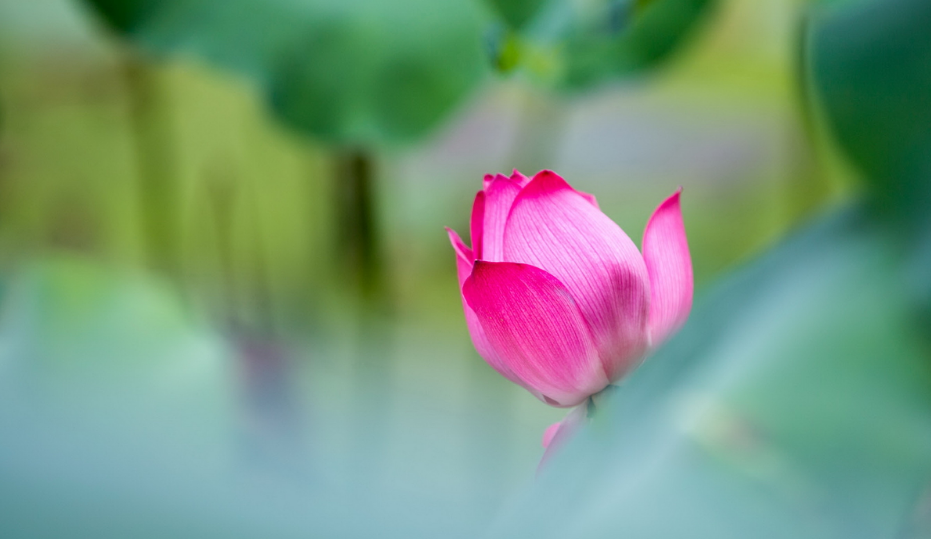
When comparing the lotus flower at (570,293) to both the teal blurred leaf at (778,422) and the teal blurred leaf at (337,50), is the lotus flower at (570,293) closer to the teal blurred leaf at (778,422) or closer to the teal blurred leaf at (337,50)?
the teal blurred leaf at (778,422)

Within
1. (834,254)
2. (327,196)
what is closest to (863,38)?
(834,254)

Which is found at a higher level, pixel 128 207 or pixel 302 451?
pixel 128 207

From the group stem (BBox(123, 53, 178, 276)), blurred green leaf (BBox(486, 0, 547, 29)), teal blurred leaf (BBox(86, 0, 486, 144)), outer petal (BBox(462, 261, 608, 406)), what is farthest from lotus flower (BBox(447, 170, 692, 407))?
stem (BBox(123, 53, 178, 276))

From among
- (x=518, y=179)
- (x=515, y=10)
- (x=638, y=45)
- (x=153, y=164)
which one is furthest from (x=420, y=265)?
(x=518, y=179)

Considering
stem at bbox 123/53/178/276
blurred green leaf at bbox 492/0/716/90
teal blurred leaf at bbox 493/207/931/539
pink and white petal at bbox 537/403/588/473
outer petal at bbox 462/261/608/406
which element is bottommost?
teal blurred leaf at bbox 493/207/931/539

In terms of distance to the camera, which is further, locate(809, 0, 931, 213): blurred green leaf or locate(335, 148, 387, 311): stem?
locate(335, 148, 387, 311): stem

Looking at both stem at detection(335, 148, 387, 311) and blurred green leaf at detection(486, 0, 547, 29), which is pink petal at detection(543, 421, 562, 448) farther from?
stem at detection(335, 148, 387, 311)

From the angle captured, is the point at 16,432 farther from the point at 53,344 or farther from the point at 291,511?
the point at 53,344

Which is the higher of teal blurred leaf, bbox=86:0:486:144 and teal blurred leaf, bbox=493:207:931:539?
teal blurred leaf, bbox=86:0:486:144
